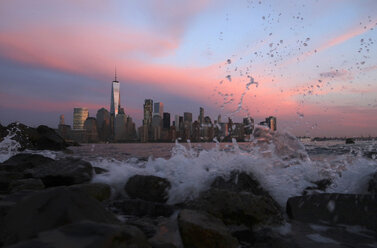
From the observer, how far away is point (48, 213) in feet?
7.19

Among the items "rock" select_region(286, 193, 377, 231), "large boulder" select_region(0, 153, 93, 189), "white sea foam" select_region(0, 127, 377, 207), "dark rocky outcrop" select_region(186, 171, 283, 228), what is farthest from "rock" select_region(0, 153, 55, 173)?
"rock" select_region(286, 193, 377, 231)

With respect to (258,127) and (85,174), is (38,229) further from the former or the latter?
(258,127)

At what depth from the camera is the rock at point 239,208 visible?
3.54 m

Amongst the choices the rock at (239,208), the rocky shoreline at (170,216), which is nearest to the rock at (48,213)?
the rocky shoreline at (170,216)

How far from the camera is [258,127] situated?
329 inches

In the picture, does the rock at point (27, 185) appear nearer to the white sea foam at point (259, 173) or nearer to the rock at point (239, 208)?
the white sea foam at point (259, 173)

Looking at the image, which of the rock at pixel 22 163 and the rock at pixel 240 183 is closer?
the rock at pixel 240 183

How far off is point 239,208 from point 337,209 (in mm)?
1783

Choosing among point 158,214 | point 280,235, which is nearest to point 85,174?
point 158,214

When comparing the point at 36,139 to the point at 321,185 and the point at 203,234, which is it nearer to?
the point at 321,185

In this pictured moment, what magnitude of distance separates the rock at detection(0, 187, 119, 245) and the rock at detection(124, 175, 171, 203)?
2.54 metres

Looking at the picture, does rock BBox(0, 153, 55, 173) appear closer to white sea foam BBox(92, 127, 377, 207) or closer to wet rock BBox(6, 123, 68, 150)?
white sea foam BBox(92, 127, 377, 207)

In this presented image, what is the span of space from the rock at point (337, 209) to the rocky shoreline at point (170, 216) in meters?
0.01

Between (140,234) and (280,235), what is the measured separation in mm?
2265
